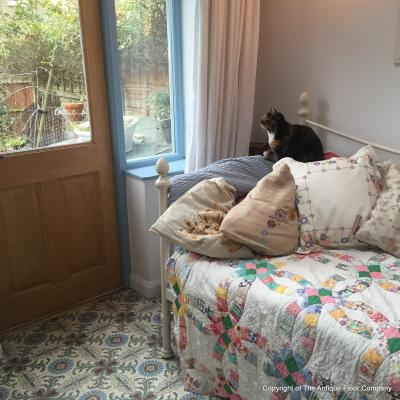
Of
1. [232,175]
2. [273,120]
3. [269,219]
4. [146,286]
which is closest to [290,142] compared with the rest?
[273,120]

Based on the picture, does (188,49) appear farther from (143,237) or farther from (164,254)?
(164,254)

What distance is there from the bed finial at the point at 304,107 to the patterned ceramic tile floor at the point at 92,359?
1.34 metres

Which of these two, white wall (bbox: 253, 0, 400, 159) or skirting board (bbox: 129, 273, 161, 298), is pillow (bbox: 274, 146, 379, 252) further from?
skirting board (bbox: 129, 273, 161, 298)

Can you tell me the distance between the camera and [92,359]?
6.56ft

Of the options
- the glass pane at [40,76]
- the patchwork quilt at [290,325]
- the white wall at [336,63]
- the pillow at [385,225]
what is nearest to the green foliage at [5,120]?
the glass pane at [40,76]

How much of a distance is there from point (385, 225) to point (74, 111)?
159cm

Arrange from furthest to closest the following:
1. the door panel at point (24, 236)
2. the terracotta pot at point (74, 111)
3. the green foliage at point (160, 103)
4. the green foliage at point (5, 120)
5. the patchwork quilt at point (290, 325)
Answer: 1. the green foliage at point (160, 103)
2. the terracotta pot at point (74, 111)
3. the door panel at point (24, 236)
4. the green foliage at point (5, 120)
5. the patchwork quilt at point (290, 325)

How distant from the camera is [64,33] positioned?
2.11m

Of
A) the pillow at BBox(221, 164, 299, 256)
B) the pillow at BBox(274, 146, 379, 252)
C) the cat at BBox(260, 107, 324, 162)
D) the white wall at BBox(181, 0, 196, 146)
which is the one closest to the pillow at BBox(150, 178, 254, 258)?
the pillow at BBox(221, 164, 299, 256)

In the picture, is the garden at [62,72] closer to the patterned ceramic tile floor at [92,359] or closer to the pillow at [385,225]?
the patterned ceramic tile floor at [92,359]

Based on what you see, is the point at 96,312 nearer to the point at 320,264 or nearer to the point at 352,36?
the point at 320,264

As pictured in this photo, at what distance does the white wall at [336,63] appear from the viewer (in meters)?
2.09

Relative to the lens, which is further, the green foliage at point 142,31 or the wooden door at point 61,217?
the green foliage at point 142,31

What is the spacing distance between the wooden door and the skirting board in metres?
0.20
